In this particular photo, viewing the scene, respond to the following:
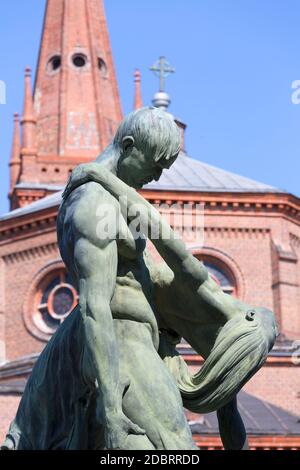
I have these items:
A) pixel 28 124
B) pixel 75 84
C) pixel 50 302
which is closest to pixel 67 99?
pixel 75 84

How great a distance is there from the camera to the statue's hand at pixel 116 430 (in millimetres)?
5656

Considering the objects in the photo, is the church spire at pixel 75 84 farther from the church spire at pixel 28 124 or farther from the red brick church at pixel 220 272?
the red brick church at pixel 220 272

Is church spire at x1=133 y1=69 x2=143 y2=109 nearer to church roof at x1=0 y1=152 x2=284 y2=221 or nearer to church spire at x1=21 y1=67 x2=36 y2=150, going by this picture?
church spire at x1=21 y1=67 x2=36 y2=150

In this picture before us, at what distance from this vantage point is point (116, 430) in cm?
566

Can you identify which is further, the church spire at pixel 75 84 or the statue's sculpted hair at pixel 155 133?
the church spire at pixel 75 84

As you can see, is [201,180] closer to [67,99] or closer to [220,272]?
[220,272]

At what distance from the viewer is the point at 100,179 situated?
20.3 feet

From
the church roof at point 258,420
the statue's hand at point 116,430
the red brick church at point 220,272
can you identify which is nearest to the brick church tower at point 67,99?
the red brick church at point 220,272

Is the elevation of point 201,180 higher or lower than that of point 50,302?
higher

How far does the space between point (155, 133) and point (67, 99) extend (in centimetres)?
5186

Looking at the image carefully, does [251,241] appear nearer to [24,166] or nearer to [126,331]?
[24,166]

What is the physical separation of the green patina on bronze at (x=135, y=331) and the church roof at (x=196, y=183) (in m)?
34.5

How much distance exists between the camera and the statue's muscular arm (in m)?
5.70

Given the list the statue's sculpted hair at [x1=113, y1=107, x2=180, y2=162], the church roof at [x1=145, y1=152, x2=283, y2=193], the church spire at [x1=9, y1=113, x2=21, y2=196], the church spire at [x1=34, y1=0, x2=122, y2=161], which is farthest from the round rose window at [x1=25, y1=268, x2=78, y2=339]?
the statue's sculpted hair at [x1=113, y1=107, x2=180, y2=162]
